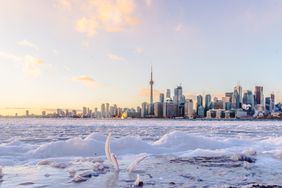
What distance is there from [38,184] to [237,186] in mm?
4526

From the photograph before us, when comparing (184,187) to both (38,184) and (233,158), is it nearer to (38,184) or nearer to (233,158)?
(38,184)

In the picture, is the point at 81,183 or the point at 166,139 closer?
the point at 81,183

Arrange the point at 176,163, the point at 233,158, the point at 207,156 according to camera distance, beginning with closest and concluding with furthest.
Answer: the point at 176,163 → the point at 233,158 → the point at 207,156

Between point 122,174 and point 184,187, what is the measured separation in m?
2.17

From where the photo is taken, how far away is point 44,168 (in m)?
10.5

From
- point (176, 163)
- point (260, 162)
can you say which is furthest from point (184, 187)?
point (260, 162)

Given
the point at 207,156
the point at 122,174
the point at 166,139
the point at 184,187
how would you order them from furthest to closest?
the point at 166,139, the point at 207,156, the point at 122,174, the point at 184,187

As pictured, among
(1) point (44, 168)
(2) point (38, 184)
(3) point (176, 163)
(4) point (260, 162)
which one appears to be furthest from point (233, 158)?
(2) point (38, 184)

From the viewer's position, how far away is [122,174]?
30.7ft

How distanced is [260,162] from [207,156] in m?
2.34

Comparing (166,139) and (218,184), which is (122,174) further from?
(166,139)

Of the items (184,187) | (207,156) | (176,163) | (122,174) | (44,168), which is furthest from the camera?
(207,156)

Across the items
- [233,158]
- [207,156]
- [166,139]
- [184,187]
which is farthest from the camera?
[166,139]

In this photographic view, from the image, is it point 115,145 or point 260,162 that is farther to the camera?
point 115,145
